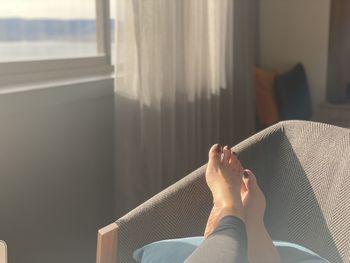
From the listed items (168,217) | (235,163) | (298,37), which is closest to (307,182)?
(235,163)

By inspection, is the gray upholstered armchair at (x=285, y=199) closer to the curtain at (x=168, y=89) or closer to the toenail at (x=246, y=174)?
the toenail at (x=246, y=174)

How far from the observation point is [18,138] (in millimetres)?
1519

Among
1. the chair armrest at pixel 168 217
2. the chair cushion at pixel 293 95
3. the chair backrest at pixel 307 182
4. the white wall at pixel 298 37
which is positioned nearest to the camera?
the chair armrest at pixel 168 217

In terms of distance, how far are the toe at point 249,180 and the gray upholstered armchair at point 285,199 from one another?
8cm

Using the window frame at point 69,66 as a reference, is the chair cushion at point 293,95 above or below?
below

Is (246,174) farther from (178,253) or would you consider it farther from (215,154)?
(178,253)

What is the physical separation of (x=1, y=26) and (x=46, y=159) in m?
0.46

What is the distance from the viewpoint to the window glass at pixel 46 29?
1.57m

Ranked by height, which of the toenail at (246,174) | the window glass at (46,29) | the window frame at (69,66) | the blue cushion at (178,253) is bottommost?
the blue cushion at (178,253)

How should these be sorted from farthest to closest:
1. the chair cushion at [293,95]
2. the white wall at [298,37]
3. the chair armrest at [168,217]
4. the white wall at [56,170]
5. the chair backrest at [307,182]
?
1. the white wall at [298,37]
2. the chair cushion at [293,95]
3. the white wall at [56,170]
4. the chair backrest at [307,182]
5. the chair armrest at [168,217]

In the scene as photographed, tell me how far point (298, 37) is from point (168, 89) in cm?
149

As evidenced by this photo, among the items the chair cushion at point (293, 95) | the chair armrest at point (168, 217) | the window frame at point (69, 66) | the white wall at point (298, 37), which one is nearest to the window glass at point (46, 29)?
the window frame at point (69, 66)

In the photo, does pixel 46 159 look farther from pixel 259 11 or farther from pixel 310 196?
pixel 259 11

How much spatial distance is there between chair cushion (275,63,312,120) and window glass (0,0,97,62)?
54.0 inches
